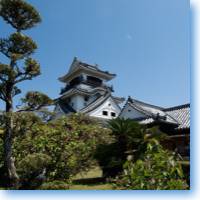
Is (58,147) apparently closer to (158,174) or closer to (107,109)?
(107,109)

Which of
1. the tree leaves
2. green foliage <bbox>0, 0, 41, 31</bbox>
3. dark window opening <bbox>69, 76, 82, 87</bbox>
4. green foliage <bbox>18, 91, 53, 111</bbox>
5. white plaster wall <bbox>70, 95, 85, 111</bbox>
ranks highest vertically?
green foliage <bbox>0, 0, 41, 31</bbox>

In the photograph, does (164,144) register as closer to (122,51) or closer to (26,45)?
(122,51)

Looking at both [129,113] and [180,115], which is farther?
[129,113]

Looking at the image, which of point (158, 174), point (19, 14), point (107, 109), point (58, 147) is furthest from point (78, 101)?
point (158, 174)

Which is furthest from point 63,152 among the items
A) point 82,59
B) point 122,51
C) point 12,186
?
point 122,51

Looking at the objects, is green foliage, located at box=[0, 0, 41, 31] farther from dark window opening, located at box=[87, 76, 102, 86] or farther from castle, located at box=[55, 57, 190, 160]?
dark window opening, located at box=[87, 76, 102, 86]

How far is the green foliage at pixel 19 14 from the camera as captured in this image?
2752 mm

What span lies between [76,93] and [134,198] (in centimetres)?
173

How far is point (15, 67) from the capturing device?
2.76 metres

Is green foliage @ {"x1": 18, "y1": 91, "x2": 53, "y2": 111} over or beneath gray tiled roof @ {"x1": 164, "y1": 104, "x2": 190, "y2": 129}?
over

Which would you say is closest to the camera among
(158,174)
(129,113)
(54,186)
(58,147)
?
(158,174)

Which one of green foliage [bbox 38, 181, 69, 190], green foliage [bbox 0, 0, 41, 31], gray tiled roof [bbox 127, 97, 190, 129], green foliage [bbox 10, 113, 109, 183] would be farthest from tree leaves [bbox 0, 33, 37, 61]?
green foliage [bbox 38, 181, 69, 190]

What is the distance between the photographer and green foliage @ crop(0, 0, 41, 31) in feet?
9.03

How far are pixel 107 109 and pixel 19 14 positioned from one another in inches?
51.6
